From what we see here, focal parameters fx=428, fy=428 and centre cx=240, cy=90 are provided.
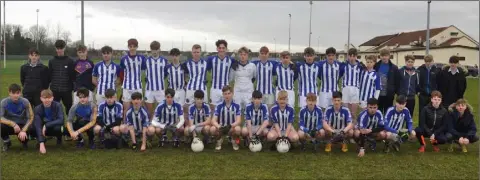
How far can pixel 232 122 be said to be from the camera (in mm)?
6844

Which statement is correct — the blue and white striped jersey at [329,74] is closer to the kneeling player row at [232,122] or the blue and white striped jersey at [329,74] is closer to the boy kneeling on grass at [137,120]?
the kneeling player row at [232,122]

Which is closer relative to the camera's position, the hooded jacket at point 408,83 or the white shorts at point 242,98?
the white shorts at point 242,98

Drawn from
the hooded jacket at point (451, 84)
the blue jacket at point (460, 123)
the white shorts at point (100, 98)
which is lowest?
the blue jacket at point (460, 123)

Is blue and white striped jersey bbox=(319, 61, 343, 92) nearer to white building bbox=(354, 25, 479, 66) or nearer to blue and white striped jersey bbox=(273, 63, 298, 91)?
blue and white striped jersey bbox=(273, 63, 298, 91)

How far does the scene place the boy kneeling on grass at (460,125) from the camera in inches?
258

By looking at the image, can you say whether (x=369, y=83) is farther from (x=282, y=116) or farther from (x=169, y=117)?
(x=169, y=117)

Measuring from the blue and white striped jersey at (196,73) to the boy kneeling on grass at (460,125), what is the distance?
13.2ft

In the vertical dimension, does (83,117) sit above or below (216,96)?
below

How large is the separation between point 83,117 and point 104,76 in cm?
97

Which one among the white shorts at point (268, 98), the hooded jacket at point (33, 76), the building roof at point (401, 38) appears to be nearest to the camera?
the hooded jacket at point (33, 76)

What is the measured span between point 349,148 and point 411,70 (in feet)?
6.86

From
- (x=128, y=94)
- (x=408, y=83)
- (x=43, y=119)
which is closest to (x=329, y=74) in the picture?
(x=408, y=83)

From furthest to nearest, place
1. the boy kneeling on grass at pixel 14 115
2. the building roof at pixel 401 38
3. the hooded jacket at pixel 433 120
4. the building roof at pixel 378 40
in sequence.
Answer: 1. the building roof at pixel 378 40
2. the building roof at pixel 401 38
3. the hooded jacket at pixel 433 120
4. the boy kneeling on grass at pixel 14 115

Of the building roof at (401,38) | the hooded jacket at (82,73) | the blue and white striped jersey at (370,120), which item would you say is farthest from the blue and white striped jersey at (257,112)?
the building roof at (401,38)
